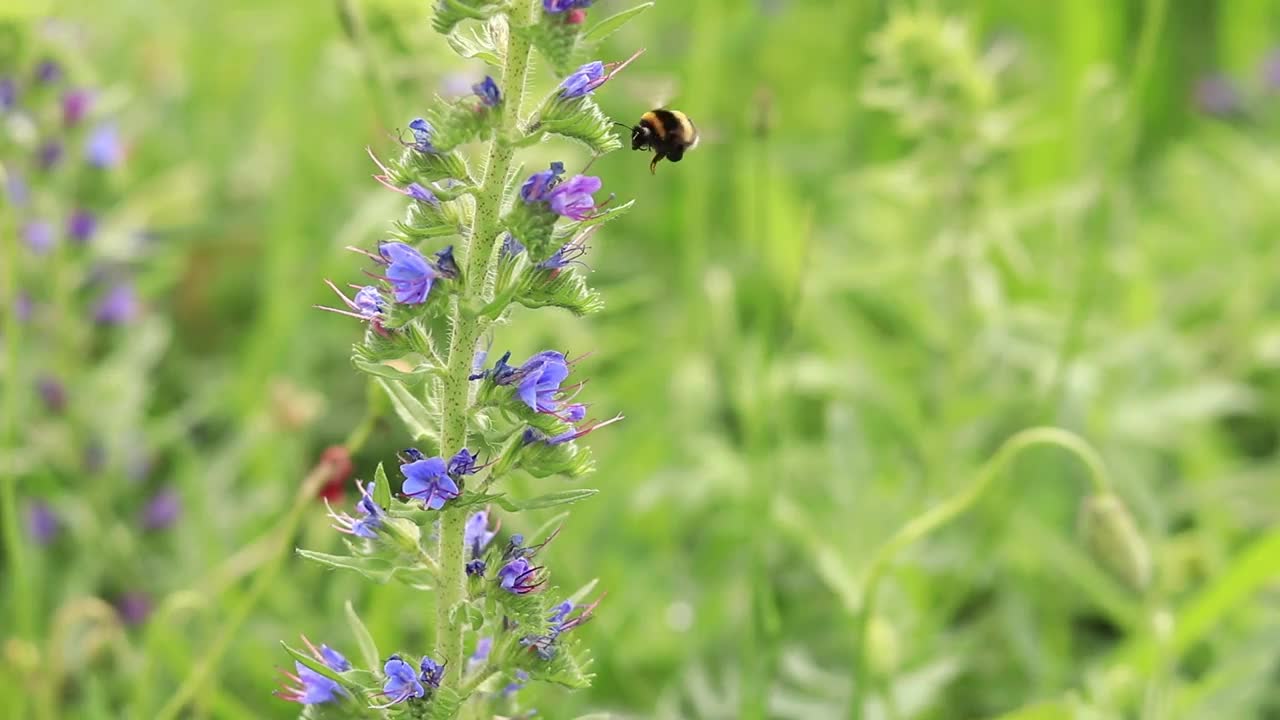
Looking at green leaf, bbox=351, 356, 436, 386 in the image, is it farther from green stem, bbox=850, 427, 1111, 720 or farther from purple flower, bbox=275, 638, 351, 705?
green stem, bbox=850, 427, 1111, 720

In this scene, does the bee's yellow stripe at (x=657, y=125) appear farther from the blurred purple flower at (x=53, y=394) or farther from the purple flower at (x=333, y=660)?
the blurred purple flower at (x=53, y=394)

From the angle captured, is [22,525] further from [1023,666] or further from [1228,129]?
[1228,129]

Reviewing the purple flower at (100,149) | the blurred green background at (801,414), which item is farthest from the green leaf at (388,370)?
the purple flower at (100,149)

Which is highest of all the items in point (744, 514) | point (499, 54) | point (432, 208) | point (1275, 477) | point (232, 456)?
point (499, 54)

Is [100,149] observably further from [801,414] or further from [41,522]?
[801,414]

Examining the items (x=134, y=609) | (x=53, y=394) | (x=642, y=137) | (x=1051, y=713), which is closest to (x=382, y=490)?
(x=642, y=137)

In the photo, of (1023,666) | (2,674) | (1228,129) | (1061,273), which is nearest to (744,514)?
(1023,666)

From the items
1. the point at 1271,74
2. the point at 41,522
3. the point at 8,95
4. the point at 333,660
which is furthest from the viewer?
the point at 1271,74
